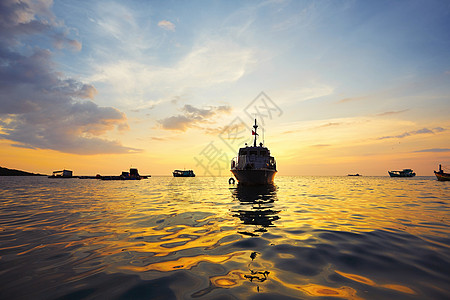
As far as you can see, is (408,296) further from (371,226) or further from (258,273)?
(371,226)

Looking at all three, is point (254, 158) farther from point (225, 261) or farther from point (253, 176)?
point (225, 261)

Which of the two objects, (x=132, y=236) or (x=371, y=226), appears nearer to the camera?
(x=132, y=236)

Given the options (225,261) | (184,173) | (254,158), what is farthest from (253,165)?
(184,173)

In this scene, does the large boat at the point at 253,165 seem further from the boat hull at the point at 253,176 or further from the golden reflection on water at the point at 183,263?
the golden reflection on water at the point at 183,263

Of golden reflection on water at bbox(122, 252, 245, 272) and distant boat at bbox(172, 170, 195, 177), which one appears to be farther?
distant boat at bbox(172, 170, 195, 177)

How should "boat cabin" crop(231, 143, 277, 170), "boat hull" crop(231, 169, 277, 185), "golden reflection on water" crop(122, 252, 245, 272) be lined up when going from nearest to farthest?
"golden reflection on water" crop(122, 252, 245, 272), "boat hull" crop(231, 169, 277, 185), "boat cabin" crop(231, 143, 277, 170)

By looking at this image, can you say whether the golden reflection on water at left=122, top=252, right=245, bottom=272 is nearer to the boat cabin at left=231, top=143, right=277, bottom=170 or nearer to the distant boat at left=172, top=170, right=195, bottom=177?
the boat cabin at left=231, top=143, right=277, bottom=170

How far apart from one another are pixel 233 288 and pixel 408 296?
2.67 meters

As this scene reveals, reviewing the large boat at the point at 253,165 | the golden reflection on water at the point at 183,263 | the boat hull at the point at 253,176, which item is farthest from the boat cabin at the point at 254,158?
the golden reflection on water at the point at 183,263

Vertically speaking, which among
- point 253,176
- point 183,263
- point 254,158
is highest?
point 254,158

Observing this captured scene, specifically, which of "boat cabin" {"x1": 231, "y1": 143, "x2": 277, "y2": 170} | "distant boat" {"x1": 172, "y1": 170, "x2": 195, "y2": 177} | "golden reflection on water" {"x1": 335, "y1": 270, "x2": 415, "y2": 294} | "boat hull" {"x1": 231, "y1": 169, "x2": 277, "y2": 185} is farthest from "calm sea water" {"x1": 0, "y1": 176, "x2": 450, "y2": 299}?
"distant boat" {"x1": 172, "y1": 170, "x2": 195, "y2": 177}

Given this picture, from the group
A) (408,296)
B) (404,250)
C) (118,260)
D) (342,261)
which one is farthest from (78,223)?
(404,250)

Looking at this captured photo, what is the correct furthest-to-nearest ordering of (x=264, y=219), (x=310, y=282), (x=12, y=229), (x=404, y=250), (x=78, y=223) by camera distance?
(x=264, y=219)
(x=78, y=223)
(x=12, y=229)
(x=404, y=250)
(x=310, y=282)

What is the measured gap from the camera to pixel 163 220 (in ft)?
28.9
